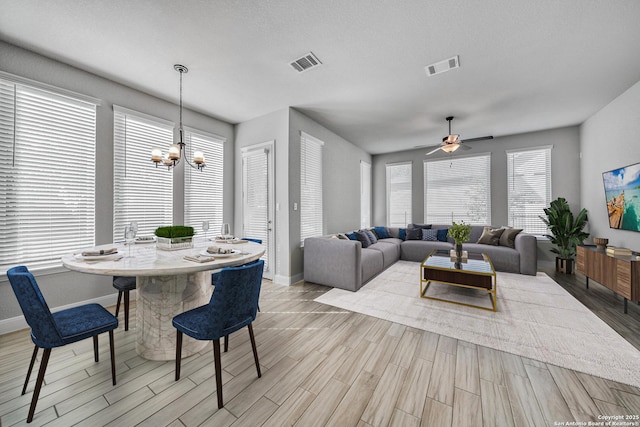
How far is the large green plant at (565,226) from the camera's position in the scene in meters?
4.34

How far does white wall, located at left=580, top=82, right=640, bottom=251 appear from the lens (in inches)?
127

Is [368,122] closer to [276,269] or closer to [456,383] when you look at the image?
[276,269]

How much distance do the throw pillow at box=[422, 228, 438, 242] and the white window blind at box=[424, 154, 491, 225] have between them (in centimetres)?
72

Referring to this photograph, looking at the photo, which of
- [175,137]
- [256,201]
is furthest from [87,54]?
[256,201]

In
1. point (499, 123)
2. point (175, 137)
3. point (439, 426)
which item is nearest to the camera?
point (439, 426)

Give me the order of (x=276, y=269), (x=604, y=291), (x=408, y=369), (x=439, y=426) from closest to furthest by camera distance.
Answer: (x=439, y=426) → (x=408, y=369) → (x=604, y=291) → (x=276, y=269)

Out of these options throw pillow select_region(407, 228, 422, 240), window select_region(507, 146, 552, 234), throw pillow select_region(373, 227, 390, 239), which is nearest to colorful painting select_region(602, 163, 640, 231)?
window select_region(507, 146, 552, 234)

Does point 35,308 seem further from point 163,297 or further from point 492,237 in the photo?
point 492,237

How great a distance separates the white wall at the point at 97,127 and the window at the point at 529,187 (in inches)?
281

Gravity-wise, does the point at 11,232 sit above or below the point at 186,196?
below

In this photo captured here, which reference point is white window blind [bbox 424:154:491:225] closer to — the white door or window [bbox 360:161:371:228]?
window [bbox 360:161:371:228]

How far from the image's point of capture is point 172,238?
217cm

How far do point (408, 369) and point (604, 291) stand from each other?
389 cm

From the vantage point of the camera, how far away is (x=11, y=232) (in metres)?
2.45
